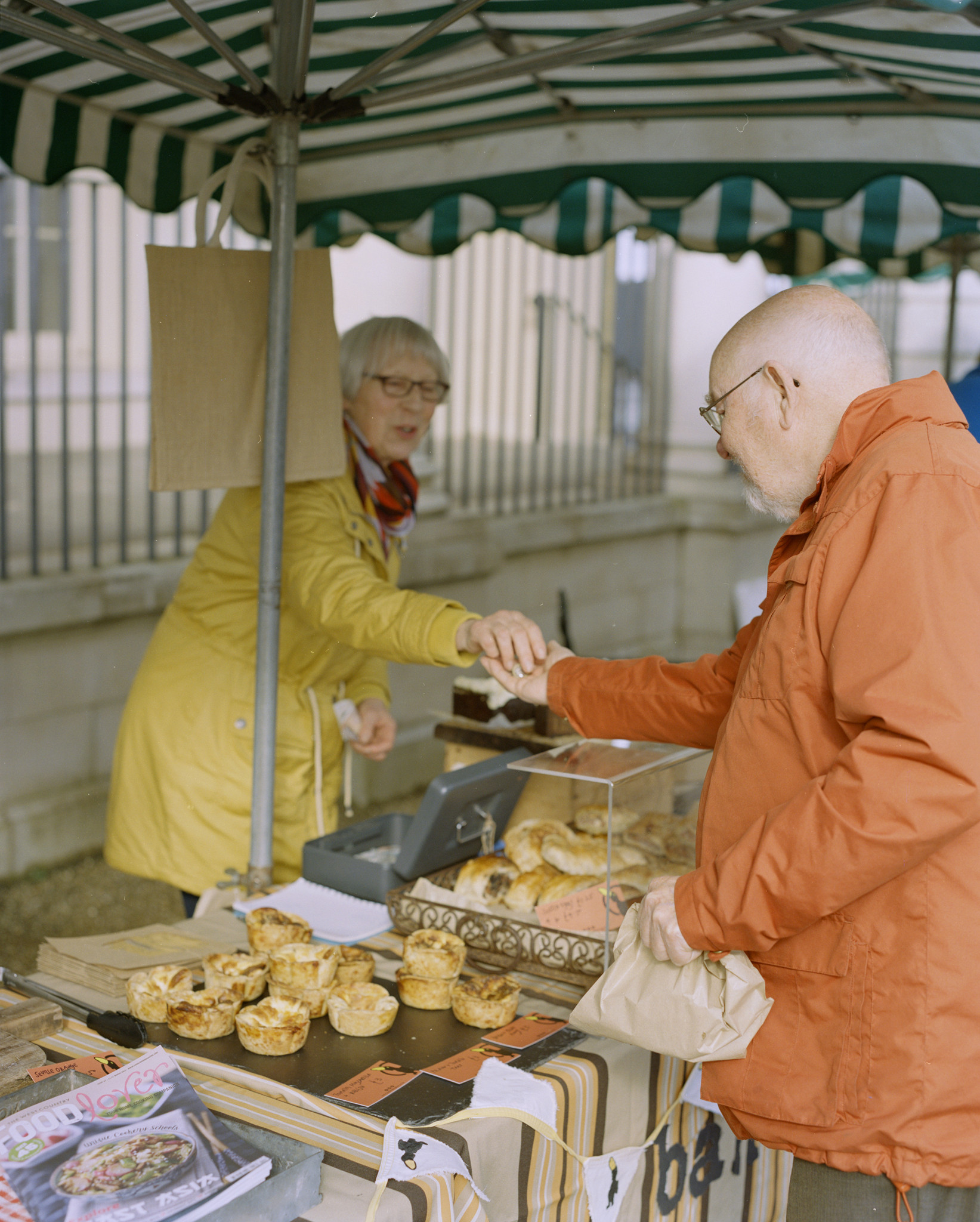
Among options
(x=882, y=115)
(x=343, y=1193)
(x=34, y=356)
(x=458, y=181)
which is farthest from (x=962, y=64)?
(x=34, y=356)

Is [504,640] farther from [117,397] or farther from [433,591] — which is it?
[117,397]

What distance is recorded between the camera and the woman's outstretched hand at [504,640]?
2242 millimetres

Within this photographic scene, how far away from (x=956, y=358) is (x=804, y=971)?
36.7ft

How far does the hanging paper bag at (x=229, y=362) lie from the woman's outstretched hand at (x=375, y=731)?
26.5 inches

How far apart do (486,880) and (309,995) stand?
49 centimetres

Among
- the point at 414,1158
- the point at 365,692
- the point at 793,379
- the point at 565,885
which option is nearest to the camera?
the point at 414,1158

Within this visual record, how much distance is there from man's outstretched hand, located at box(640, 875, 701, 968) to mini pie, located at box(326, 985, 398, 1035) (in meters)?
0.47

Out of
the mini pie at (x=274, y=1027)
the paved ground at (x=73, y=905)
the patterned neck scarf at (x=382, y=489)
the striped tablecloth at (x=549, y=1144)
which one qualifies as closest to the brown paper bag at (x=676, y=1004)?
the striped tablecloth at (x=549, y=1144)

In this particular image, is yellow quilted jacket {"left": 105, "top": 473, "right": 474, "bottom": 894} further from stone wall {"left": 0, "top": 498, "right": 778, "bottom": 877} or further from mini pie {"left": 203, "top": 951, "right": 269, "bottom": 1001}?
mini pie {"left": 203, "top": 951, "right": 269, "bottom": 1001}

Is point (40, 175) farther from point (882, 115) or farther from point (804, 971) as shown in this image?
point (804, 971)

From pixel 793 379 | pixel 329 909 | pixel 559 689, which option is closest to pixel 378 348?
pixel 559 689

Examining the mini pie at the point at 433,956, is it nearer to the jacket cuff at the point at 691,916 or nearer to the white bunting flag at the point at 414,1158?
the white bunting flag at the point at 414,1158

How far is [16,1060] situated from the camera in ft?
5.28

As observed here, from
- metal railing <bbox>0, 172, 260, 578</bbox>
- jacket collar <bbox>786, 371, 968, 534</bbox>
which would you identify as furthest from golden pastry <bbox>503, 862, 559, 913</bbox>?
metal railing <bbox>0, 172, 260, 578</bbox>
